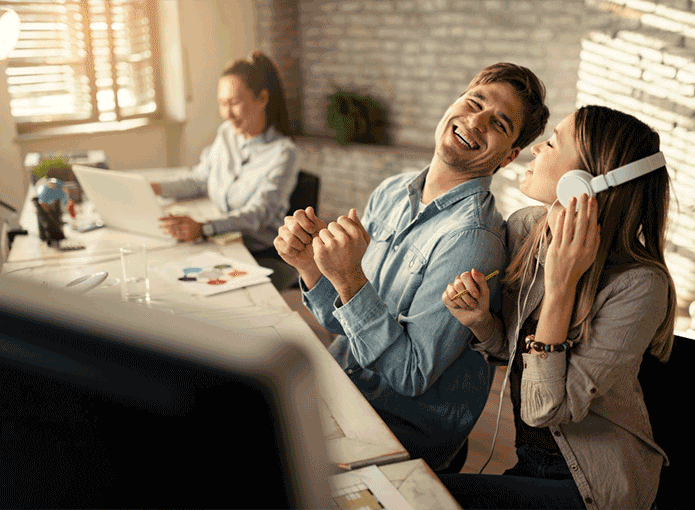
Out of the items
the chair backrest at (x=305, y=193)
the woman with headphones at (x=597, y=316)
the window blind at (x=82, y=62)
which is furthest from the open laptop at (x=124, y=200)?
the window blind at (x=82, y=62)

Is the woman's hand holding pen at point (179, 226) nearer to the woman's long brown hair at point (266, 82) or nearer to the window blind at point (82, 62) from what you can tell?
the woman's long brown hair at point (266, 82)

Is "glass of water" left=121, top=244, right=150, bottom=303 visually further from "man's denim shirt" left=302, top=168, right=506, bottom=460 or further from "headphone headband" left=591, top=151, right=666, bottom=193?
"headphone headband" left=591, top=151, right=666, bottom=193

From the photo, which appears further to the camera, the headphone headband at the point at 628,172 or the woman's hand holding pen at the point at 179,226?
the woman's hand holding pen at the point at 179,226

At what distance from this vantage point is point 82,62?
469cm

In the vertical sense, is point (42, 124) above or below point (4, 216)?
above

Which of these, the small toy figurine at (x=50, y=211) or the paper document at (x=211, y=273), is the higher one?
the small toy figurine at (x=50, y=211)

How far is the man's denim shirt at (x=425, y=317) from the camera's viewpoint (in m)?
1.27

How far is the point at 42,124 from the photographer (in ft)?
15.0

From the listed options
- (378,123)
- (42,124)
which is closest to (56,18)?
(42,124)

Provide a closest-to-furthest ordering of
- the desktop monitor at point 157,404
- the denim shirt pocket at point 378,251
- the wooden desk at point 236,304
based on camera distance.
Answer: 1. the desktop monitor at point 157,404
2. the wooden desk at point 236,304
3. the denim shirt pocket at point 378,251

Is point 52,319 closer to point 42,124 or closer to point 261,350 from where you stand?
point 261,350

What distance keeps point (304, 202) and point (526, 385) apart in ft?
5.40

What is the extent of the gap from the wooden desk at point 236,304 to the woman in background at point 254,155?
1.13 ft

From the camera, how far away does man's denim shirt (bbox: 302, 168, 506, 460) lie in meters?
1.27
